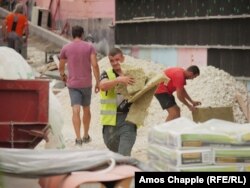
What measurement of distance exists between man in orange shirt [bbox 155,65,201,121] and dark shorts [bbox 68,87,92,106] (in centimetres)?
114

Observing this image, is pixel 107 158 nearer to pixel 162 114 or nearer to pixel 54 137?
pixel 54 137

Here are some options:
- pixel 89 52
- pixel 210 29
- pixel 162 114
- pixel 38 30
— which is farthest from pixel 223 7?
pixel 38 30

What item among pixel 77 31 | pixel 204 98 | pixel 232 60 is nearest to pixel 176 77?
pixel 77 31

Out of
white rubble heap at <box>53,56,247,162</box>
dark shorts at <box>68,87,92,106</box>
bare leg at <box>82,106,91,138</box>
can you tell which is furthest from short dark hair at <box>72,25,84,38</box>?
white rubble heap at <box>53,56,247,162</box>

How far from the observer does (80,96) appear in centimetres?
1159

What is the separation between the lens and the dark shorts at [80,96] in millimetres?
11523

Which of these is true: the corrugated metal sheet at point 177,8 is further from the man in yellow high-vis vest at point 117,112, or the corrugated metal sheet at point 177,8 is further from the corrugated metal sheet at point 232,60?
the man in yellow high-vis vest at point 117,112

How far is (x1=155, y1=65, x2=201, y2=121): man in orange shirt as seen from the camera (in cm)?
1111

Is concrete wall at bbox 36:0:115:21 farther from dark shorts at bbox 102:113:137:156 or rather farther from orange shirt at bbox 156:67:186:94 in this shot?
dark shorts at bbox 102:113:137:156

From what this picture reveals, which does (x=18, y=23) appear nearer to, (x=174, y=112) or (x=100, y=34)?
(x=100, y=34)

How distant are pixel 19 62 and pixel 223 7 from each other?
8162 mm

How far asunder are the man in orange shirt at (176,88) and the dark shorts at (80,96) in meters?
1.14

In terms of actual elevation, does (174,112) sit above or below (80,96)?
below

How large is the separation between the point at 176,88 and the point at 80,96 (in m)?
1.57
